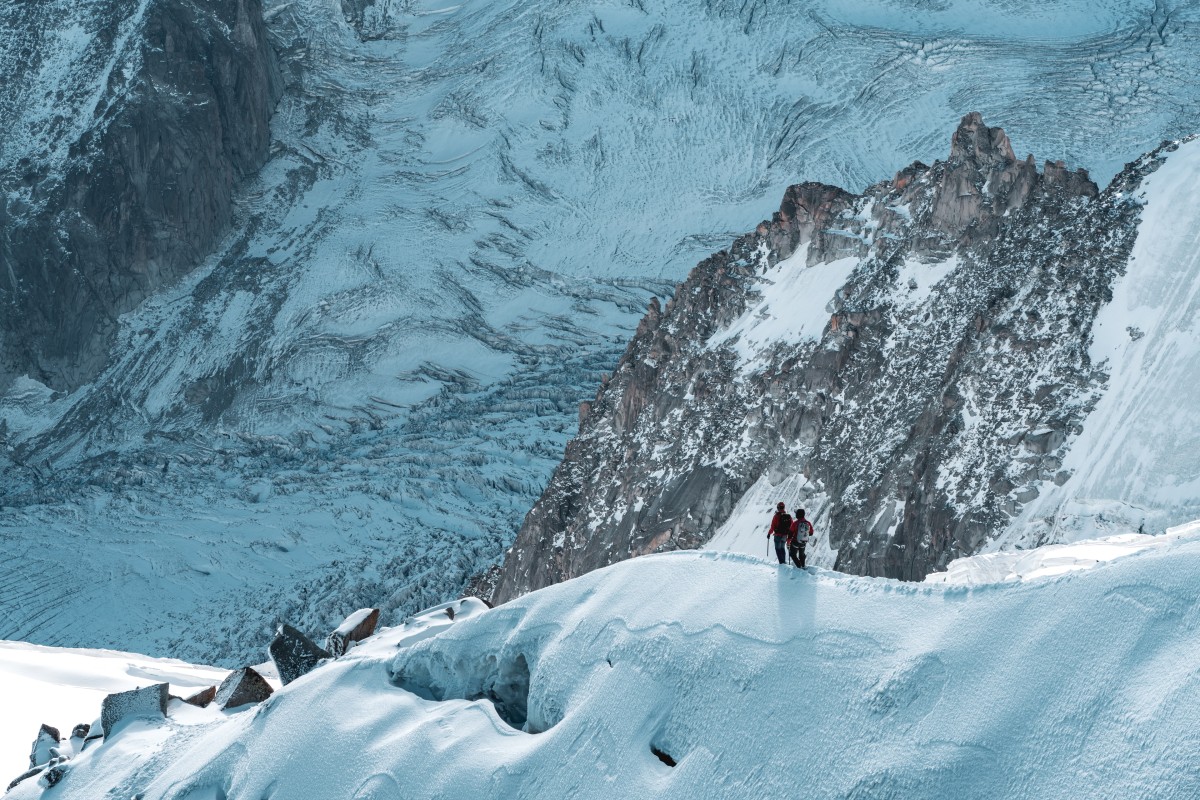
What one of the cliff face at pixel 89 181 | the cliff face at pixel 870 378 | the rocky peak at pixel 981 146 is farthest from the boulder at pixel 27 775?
the cliff face at pixel 89 181

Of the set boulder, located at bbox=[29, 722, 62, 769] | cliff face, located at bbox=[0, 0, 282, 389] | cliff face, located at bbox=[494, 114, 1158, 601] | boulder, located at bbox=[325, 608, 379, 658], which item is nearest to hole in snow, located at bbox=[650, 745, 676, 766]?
boulder, located at bbox=[325, 608, 379, 658]

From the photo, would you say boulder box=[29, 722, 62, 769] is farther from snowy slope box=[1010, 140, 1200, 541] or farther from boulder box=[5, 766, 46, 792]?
snowy slope box=[1010, 140, 1200, 541]

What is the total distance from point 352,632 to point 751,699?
396 inches

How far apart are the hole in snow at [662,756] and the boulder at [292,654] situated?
8.40m

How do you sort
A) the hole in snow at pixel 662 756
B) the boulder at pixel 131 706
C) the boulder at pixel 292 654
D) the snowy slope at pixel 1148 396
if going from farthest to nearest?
the snowy slope at pixel 1148 396 → the boulder at pixel 292 654 → the boulder at pixel 131 706 → the hole in snow at pixel 662 756

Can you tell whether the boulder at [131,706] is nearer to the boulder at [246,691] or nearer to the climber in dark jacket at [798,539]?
the boulder at [246,691]

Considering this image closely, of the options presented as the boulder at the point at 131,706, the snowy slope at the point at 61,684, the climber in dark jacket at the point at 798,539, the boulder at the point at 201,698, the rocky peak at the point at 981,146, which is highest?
the rocky peak at the point at 981,146

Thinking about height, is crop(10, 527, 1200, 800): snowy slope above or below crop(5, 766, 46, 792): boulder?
above

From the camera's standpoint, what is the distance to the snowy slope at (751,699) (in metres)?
12.9

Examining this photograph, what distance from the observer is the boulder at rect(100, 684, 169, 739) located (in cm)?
2097

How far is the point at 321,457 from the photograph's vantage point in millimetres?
93438

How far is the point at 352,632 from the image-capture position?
898 inches

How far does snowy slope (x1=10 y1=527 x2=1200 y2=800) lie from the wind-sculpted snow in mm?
56388

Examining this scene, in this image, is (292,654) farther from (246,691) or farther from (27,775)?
(27,775)
